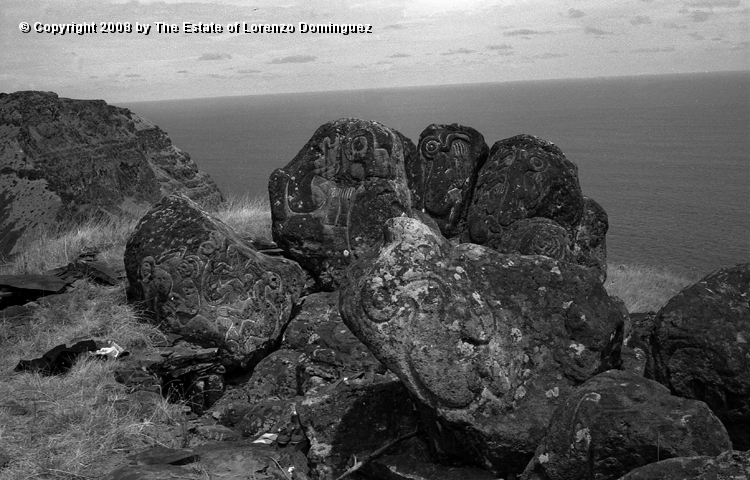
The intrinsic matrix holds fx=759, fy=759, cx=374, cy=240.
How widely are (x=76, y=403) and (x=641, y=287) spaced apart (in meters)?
15.1

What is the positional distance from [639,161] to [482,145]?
68.8 metres

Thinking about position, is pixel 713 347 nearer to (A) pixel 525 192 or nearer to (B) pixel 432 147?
(A) pixel 525 192

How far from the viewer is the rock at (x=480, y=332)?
14.7 feet

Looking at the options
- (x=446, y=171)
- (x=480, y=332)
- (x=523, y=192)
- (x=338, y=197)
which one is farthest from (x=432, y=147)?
(x=480, y=332)

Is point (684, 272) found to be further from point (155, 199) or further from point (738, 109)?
point (738, 109)

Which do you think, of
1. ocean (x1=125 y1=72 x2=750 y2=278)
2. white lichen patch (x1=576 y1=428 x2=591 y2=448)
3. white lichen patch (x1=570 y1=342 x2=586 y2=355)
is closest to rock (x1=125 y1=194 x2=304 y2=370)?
white lichen patch (x1=570 y1=342 x2=586 y2=355)

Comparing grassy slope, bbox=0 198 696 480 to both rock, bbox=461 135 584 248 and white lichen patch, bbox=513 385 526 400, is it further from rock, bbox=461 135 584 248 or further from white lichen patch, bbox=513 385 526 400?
rock, bbox=461 135 584 248

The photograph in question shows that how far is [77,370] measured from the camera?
6.86 metres

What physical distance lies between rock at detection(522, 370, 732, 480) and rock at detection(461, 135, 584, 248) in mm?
4871

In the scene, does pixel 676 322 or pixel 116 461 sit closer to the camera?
pixel 676 322

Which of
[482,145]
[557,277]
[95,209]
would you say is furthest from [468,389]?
[95,209]

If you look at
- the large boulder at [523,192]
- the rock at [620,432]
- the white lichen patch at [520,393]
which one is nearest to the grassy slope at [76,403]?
the white lichen patch at [520,393]

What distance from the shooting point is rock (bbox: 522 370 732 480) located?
363 centimetres

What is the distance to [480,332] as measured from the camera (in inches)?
182
